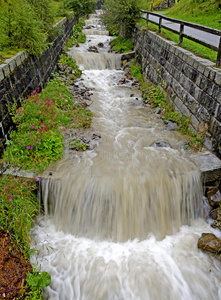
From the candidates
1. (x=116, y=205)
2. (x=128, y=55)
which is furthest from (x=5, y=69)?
(x=128, y=55)

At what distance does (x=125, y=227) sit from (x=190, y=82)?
441 centimetres

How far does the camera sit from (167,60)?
857 cm

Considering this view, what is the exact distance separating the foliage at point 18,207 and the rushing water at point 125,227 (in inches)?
10.7

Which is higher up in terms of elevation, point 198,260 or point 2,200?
point 2,200

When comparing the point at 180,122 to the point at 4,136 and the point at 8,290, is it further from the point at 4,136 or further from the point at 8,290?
the point at 8,290

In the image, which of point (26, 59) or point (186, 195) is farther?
point (26, 59)

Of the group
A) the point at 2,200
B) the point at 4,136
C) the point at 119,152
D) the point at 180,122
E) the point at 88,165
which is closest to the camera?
the point at 2,200

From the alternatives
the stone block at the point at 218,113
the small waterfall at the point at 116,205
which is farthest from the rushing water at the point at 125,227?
the stone block at the point at 218,113

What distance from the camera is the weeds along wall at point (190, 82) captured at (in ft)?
18.3

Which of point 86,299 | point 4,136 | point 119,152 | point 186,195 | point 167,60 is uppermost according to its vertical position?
point 167,60

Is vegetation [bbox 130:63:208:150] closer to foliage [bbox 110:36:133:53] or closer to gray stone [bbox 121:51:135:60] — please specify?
gray stone [bbox 121:51:135:60]

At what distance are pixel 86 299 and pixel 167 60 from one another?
7.70 metres

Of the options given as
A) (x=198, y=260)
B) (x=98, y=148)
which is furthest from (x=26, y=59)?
(x=198, y=260)

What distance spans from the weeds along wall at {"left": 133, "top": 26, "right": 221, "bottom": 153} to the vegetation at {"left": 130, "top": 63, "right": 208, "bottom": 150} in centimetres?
16
